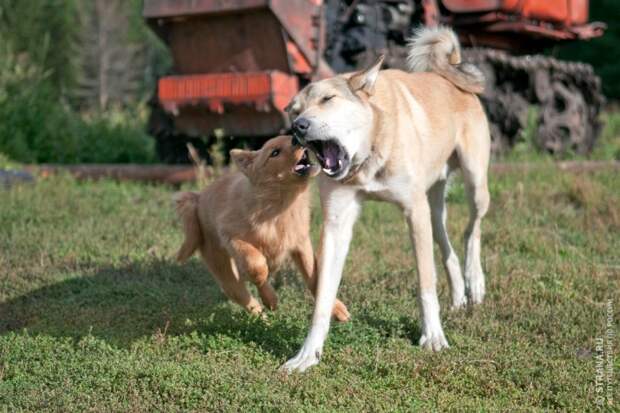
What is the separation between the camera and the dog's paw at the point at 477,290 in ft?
21.6

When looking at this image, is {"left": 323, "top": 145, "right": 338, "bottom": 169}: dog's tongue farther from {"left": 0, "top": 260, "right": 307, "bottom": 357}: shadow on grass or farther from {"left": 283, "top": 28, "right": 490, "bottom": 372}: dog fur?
{"left": 0, "top": 260, "right": 307, "bottom": 357}: shadow on grass

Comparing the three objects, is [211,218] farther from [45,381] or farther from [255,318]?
[45,381]

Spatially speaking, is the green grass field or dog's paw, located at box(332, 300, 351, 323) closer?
the green grass field

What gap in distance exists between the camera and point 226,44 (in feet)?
35.6

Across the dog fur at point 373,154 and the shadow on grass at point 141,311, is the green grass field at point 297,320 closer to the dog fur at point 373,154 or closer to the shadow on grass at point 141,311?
the shadow on grass at point 141,311

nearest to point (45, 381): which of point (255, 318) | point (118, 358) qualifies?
point (118, 358)

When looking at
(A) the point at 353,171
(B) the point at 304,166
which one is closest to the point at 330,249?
(A) the point at 353,171

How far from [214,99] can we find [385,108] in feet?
18.1

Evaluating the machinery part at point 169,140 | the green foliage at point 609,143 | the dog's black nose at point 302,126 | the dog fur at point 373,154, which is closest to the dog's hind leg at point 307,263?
the dog fur at point 373,154

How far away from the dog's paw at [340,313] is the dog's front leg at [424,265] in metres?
0.63

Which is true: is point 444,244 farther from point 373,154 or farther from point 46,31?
point 46,31

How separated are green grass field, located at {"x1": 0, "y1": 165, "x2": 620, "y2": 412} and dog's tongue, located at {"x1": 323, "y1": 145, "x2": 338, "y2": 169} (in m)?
1.11

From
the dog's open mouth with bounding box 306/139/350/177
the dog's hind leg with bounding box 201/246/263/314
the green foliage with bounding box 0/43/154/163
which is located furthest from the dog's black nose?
the green foliage with bounding box 0/43/154/163

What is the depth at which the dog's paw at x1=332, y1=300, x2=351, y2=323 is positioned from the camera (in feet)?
19.7
